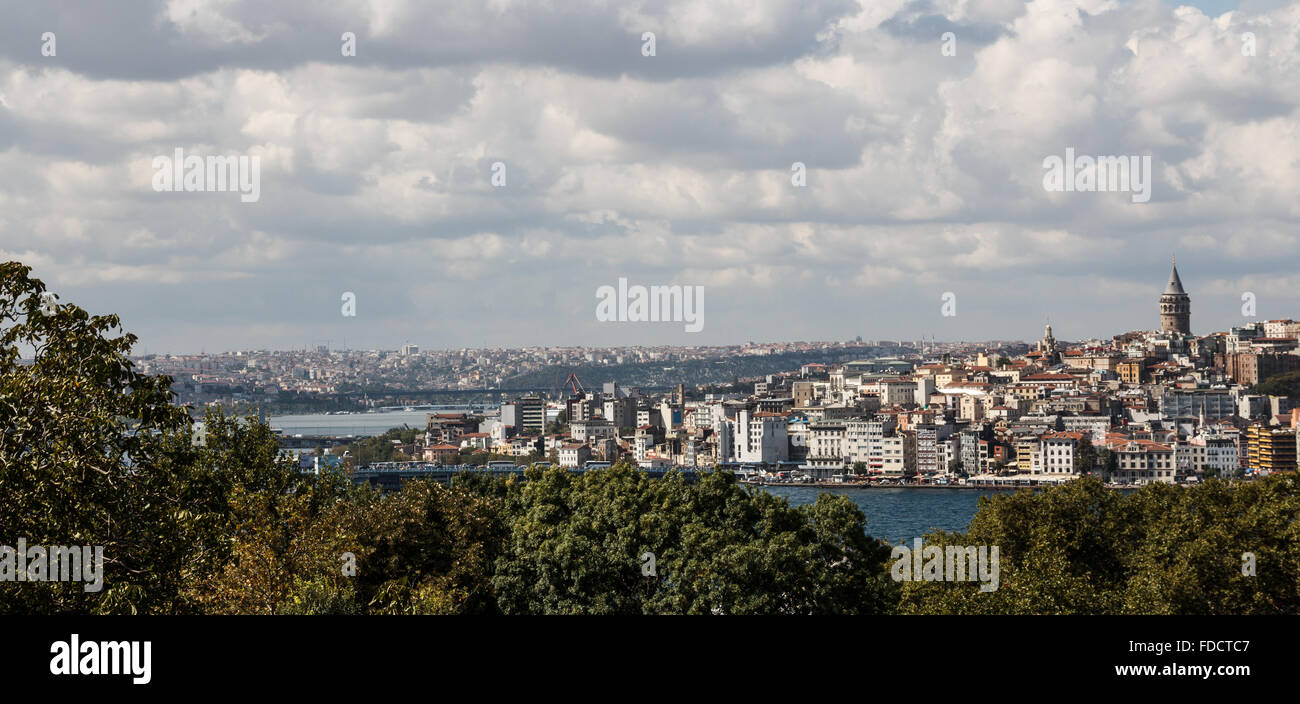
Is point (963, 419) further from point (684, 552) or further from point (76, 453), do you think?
point (76, 453)

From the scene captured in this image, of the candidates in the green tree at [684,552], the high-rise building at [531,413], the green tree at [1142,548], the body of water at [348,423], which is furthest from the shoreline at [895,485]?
the green tree at [684,552]

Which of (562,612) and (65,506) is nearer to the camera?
(65,506)

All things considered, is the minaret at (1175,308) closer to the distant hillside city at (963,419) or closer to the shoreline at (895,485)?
the distant hillside city at (963,419)

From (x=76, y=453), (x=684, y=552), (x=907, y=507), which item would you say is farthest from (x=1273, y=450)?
(x=76, y=453)

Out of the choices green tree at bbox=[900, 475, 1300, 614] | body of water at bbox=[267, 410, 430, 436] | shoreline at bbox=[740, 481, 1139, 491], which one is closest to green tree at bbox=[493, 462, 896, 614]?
green tree at bbox=[900, 475, 1300, 614]
